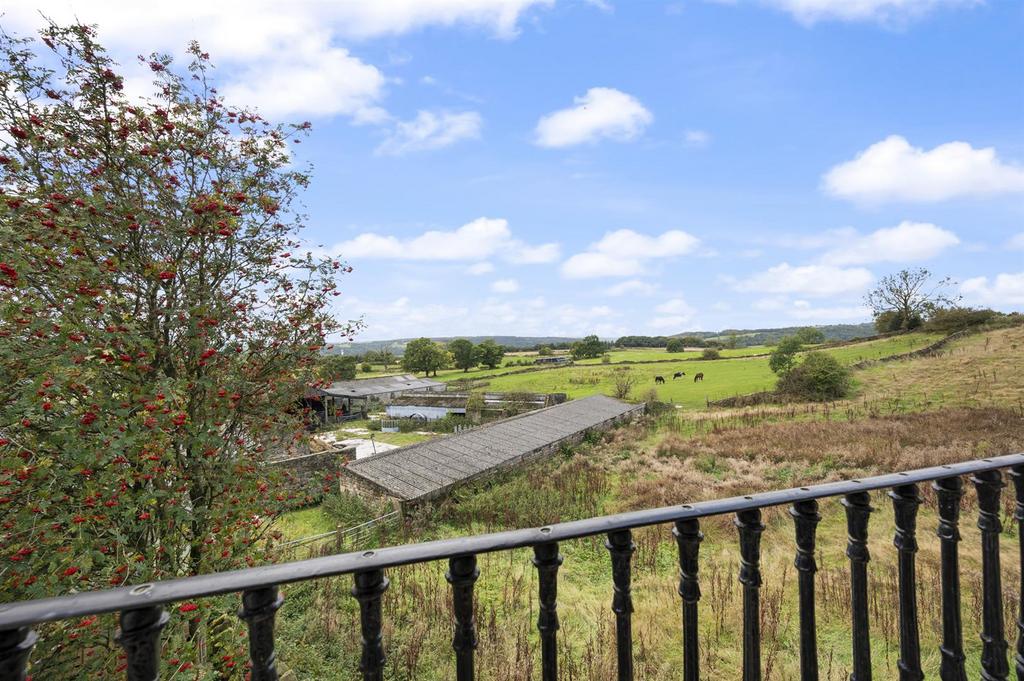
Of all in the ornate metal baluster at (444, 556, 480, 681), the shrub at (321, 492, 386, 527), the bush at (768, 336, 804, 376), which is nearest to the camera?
the ornate metal baluster at (444, 556, 480, 681)

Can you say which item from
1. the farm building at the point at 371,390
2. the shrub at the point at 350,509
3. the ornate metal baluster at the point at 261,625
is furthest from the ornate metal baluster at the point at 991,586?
the farm building at the point at 371,390

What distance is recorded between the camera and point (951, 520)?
7.22ft

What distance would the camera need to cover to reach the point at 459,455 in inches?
700

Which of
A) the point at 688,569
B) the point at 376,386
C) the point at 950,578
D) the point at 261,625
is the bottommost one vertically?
the point at 376,386

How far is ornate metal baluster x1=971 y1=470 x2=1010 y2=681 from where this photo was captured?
2.30m

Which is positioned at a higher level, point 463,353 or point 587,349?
point 463,353

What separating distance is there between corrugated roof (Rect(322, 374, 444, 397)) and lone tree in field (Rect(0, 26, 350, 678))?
4100 centimetres

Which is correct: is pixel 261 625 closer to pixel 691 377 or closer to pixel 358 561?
pixel 358 561

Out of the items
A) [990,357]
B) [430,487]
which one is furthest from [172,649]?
[990,357]

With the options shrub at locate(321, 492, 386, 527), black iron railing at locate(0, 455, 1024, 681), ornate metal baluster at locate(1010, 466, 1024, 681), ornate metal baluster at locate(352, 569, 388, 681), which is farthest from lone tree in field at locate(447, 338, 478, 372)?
ornate metal baluster at locate(352, 569, 388, 681)

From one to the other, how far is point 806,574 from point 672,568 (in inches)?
304

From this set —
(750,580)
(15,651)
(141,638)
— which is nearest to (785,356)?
(750,580)

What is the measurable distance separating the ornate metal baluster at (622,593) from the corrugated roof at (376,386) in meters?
45.6

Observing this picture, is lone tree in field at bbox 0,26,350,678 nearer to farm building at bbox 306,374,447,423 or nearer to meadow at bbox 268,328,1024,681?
meadow at bbox 268,328,1024,681
